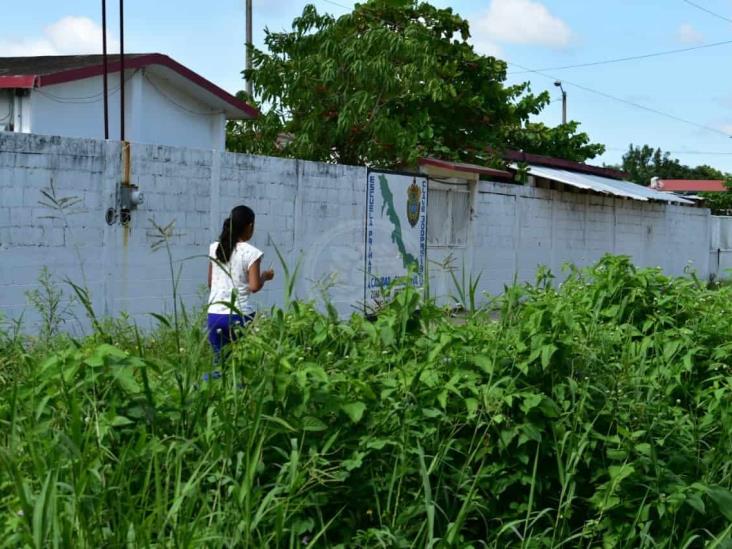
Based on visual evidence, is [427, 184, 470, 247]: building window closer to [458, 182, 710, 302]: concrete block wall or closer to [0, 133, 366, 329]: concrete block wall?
[458, 182, 710, 302]: concrete block wall

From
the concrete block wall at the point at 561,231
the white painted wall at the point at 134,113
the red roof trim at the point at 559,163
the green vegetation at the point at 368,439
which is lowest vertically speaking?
the green vegetation at the point at 368,439

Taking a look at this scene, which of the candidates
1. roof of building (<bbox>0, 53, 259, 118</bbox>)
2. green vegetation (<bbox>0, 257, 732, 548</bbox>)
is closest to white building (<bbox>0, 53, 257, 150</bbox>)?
roof of building (<bbox>0, 53, 259, 118</bbox>)

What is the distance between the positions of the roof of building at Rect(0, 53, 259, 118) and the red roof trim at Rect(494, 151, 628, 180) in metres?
4.99

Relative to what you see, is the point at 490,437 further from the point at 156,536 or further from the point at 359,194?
the point at 359,194

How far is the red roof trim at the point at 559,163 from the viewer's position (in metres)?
20.0

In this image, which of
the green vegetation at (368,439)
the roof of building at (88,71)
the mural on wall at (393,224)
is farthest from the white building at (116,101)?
the green vegetation at (368,439)

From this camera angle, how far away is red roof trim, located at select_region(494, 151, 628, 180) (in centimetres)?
1997

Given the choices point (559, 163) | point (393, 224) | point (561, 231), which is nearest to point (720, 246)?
point (559, 163)

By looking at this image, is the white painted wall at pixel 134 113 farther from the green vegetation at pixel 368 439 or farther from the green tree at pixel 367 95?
the green vegetation at pixel 368 439

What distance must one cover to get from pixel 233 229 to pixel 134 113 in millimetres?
10602

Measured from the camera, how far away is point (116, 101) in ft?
53.7

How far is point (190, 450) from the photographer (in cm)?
340

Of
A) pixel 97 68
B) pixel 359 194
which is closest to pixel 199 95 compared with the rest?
pixel 97 68

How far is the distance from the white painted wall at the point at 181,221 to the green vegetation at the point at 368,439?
2360mm
